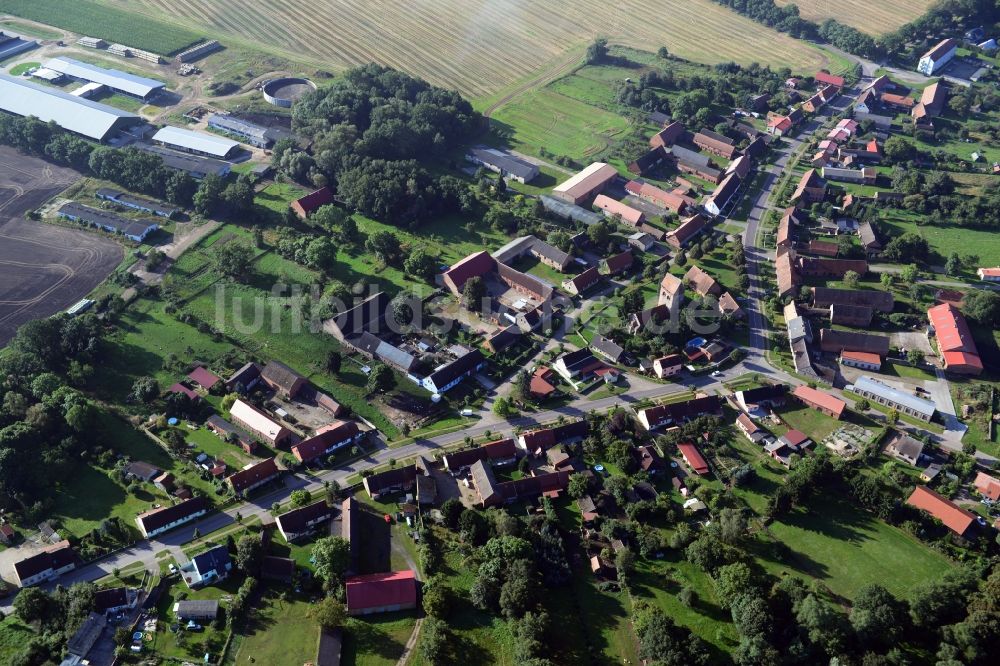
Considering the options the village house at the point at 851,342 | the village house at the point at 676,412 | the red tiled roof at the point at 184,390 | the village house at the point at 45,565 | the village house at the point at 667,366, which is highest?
the village house at the point at 851,342

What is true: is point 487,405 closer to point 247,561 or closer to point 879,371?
point 247,561

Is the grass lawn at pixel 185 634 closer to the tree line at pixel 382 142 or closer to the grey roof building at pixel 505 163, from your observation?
the tree line at pixel 382 142

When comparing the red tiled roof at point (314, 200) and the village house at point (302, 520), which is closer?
the village house at point (302, 520)

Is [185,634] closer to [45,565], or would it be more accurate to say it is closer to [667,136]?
[45,565]

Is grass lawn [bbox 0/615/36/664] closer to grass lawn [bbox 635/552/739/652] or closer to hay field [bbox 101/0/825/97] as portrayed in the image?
grass lawn [bbox 635/552/739/652]

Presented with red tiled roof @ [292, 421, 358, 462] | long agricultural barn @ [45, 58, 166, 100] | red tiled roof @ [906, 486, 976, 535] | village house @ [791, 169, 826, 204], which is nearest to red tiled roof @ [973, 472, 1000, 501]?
red tiled roof @ [906, 486, 976, 535]

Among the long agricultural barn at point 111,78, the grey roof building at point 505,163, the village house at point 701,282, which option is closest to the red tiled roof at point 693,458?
the village house at point 701,282

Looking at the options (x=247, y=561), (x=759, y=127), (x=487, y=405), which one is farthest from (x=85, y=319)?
(x=759, y=127)
